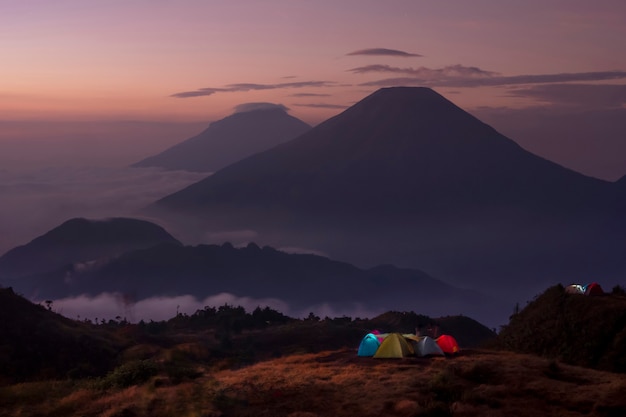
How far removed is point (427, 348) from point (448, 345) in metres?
0.92

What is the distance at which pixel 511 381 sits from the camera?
2166cm

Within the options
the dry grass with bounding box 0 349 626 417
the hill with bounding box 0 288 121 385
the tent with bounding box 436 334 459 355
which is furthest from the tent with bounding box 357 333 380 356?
the hill with bounding box 0 288 121 385

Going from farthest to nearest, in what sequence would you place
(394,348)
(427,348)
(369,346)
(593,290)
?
(593,290) → (369,346) → (427,348) → (394,348)

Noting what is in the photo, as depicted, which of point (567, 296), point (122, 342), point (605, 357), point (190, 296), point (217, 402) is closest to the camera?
point (217, 402)

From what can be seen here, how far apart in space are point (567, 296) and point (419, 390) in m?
13.3

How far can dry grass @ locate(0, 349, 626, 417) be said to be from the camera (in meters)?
19.0

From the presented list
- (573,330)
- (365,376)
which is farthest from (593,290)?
(365,376)

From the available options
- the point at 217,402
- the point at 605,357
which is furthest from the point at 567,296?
the point at 217,402

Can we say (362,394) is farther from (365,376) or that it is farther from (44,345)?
(44,345)

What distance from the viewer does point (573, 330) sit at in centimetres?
2878

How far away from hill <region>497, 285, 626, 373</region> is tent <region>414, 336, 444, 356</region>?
4.88 m

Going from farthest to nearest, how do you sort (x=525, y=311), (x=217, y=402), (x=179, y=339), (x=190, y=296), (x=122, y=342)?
1. (x=190, y=296)
2. (x=179, y=339)
3. (x=122, y=342)
4. (x=525, y=311)
5. (x=217, y=402)

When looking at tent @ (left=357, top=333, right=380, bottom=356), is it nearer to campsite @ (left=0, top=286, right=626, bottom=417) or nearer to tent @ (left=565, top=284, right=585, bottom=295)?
campsite @ (left=0, top=286, right=626, bottom=417)

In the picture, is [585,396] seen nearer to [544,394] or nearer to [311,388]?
[544,394]
